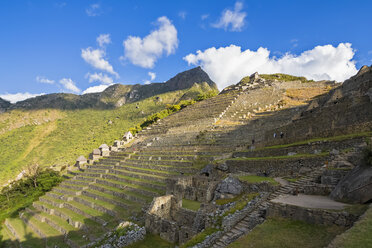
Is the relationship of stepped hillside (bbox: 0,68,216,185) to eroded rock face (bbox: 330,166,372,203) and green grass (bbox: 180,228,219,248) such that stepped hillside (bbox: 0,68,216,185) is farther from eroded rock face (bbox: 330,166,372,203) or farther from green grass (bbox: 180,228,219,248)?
eroded rock face (bbox: 330,166,372,203)

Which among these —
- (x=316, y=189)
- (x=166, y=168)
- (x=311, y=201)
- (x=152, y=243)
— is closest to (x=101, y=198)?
(x=166, y=168)

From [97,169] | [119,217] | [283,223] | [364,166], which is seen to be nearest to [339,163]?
[364,166]

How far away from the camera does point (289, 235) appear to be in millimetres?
5863

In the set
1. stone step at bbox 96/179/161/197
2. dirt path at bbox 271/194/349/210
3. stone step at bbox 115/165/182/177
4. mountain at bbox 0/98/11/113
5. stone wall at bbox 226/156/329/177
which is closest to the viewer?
dirt path at bbox 271/194/349/210

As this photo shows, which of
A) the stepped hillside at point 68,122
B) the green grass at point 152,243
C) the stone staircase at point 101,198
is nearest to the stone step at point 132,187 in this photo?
the stone staircase at point 101,198

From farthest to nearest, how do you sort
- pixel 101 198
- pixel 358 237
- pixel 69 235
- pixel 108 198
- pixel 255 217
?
pixel 101 198 < pixel 108 198 < pixel 69 235 < pixel 255 217 < pixel 358 237

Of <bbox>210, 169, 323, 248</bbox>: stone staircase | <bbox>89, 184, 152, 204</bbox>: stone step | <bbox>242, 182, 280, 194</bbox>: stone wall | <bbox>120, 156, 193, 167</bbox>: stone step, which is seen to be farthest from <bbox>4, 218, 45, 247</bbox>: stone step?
<bbox>210, 169, 323, 248</bbox>: stone staircase

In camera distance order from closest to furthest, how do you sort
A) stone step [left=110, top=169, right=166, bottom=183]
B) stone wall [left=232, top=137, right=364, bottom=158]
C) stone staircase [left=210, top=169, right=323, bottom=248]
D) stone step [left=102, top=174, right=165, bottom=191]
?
stone staircase [left=210, top=169, right=323, bottom=248] → stone wall [left=232, top=137, right=364, bottom=158] → stone step [left=102, top=174, right=165, bottom=191] → stone step [left=110, top=169, right=166, bottom=183]

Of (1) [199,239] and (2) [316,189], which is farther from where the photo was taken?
(2) [316,189]

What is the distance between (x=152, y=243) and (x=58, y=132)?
68649 millimetres

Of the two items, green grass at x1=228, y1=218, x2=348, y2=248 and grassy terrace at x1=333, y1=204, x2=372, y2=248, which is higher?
grassy terrace at x1=333, y1=204, x2=372, y2=248

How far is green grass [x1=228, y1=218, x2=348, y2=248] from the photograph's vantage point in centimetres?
541

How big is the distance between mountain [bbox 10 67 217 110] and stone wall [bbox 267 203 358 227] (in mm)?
103181

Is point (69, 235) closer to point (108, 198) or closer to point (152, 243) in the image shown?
point (108, 198)
